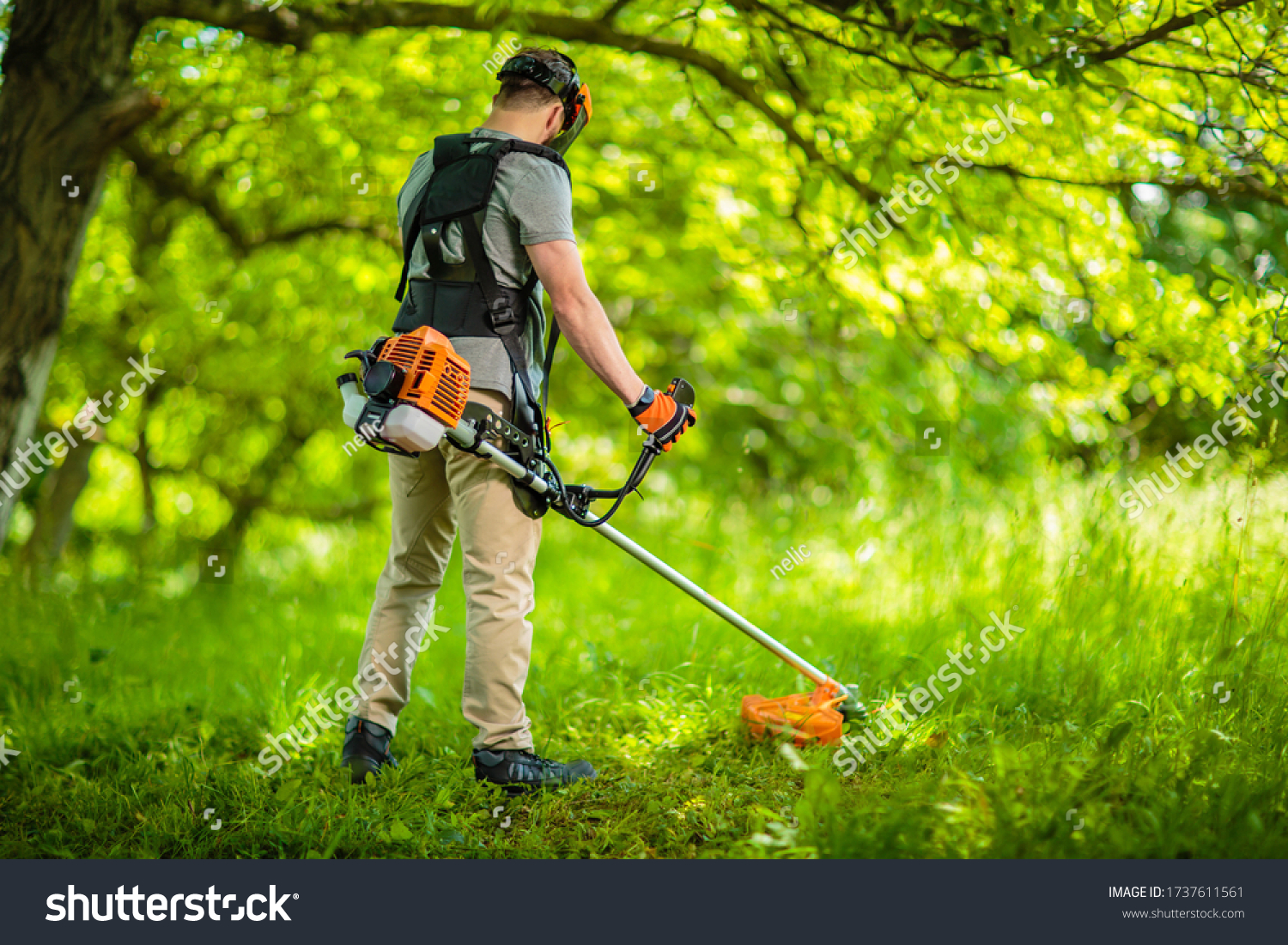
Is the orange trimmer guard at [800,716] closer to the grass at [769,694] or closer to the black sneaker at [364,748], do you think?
the grass at [769,694]

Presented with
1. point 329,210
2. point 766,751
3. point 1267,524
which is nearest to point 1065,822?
point 766,751

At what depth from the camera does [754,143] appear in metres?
5.02

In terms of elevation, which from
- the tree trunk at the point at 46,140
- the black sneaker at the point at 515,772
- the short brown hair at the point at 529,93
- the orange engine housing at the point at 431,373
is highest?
the tree trunk at the point at 46,140

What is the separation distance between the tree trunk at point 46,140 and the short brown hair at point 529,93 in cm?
191

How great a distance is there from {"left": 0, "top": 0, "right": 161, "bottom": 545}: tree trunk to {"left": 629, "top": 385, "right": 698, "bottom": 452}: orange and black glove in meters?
2.65

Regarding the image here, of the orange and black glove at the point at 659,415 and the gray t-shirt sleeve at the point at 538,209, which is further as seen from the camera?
the orange and black glove at the point at 659,415

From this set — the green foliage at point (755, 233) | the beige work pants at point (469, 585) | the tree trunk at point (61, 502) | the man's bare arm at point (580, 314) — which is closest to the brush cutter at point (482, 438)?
the beige work pants at point (469, 585)

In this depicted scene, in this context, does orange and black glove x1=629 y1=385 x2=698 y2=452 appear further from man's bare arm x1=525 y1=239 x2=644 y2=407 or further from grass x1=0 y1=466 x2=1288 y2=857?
grass x1=0 y1=466 x2=1288 y2=857

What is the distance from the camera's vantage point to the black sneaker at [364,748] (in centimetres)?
301

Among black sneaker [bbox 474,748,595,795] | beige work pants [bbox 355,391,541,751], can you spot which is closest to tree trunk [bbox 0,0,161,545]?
beige work pants [bbox 355,391,541,751]

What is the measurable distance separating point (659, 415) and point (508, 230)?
0.75m

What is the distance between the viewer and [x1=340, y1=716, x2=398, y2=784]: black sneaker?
3.01m

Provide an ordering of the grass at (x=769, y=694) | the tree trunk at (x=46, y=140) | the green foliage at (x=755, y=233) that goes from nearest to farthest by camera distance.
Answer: the grass at (x=769, y=694) < the green foliage at (x=755, y=233) < the tree trunk at (x=46, y=140)

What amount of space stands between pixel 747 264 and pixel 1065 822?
3.65 metres
